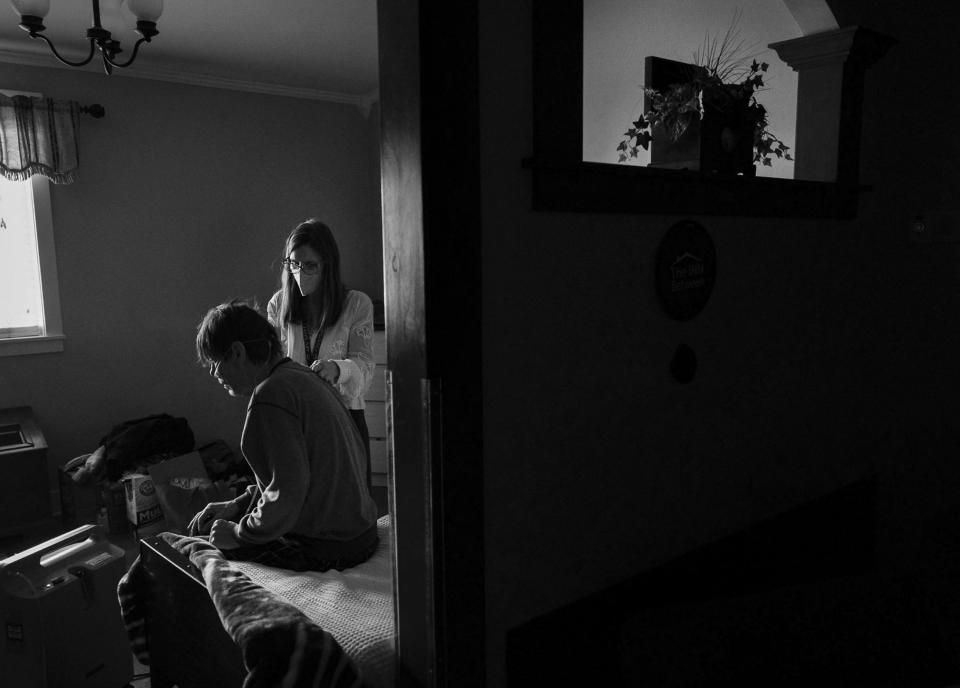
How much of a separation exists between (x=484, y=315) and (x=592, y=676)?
802 millimetres

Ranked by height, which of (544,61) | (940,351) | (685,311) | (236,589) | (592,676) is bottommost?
(592,676)

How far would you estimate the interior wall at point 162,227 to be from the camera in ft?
13.5

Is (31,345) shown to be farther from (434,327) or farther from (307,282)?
(434,327)

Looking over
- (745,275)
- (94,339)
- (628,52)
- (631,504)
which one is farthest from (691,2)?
(94,339)

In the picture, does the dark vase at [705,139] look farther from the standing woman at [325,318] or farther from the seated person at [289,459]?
the standing woman at [325,318]

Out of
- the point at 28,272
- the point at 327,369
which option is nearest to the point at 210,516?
the point at 327,369

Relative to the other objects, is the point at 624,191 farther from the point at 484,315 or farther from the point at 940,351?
the point at 940,351

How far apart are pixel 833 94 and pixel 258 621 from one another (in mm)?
1895

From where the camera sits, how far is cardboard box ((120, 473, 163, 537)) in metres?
3.56

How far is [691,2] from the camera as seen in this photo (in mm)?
3266

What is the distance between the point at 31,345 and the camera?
13.2 feet

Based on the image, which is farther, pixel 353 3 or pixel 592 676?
pixel 353 3

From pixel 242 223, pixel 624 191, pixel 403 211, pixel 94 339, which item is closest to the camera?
pixel 403 211

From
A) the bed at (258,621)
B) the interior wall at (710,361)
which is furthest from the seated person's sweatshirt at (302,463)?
the interior wall at (710,361)
